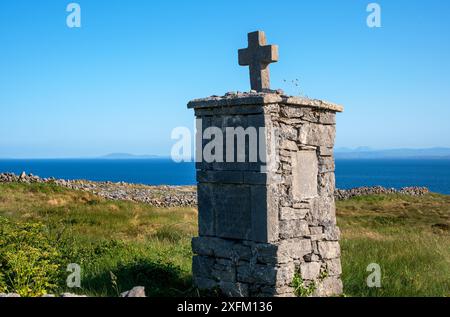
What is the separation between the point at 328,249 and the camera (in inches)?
297

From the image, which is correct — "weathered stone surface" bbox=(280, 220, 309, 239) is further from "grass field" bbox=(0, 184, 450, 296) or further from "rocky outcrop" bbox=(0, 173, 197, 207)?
"rocky outcrop" bbox=(0, 173, 197, 207)

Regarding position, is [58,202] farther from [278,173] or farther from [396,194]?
[396,194]

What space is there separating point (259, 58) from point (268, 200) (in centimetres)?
291

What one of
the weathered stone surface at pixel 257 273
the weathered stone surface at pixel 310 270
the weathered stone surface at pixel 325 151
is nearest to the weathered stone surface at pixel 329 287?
the weathered stone surface at pixel 310 270

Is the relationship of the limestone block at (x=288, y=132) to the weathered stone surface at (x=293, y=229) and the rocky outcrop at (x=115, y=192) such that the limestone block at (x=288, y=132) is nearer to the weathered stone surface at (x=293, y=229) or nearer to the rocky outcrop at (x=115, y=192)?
the weathered stone surface at (x=293, y=229)

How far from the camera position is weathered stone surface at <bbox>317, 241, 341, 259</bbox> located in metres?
7.45

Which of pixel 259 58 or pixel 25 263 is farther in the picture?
pixel 259 58

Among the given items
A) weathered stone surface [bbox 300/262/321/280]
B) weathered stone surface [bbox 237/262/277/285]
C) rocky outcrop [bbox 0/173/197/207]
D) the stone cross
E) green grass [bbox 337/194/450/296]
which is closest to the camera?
weathered stone surface [bbox 237/262/277/285]

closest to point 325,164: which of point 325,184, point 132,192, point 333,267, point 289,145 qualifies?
point 325,184

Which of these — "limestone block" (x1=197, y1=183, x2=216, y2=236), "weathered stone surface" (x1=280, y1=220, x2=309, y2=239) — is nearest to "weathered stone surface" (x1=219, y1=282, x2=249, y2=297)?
"limestone block" (x1=197, y1=183, x2=216, y2=236)

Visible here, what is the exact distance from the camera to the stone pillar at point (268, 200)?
22.2 feet

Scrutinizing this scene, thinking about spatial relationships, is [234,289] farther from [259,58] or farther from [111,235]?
[111,235]

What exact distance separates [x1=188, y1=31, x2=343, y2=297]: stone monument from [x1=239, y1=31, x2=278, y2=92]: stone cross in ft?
4.35
